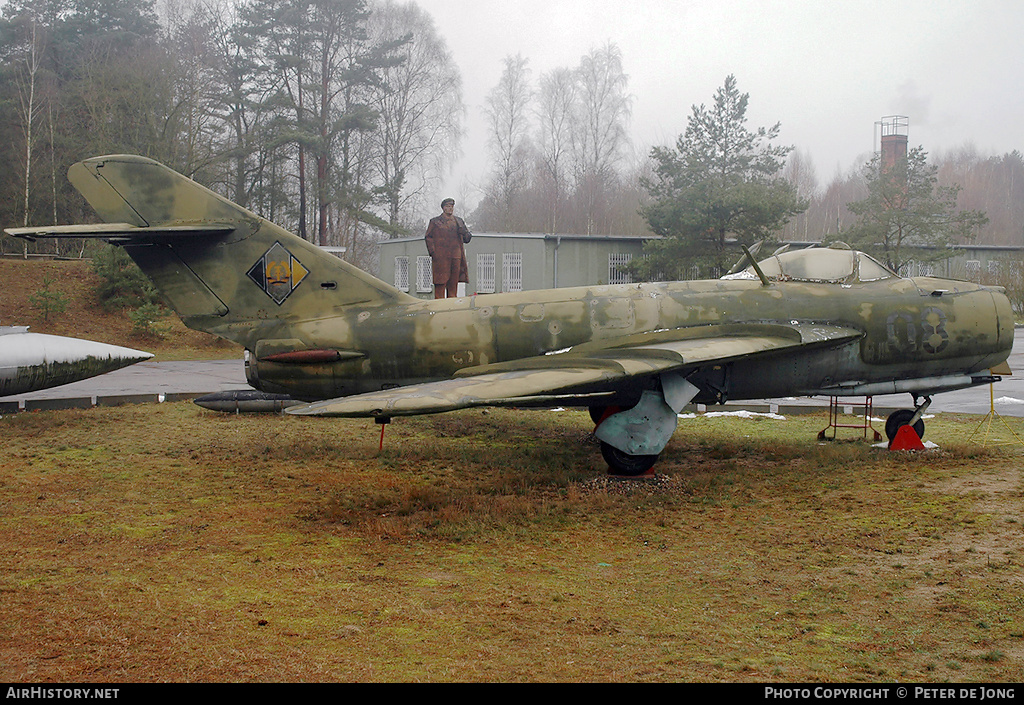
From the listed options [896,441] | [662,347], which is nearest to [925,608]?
[662,347]

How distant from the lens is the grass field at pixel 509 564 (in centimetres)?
407

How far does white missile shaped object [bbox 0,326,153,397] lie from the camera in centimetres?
1218

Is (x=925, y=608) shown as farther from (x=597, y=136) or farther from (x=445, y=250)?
(x=597, y=136)

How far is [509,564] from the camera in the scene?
19.2 feet

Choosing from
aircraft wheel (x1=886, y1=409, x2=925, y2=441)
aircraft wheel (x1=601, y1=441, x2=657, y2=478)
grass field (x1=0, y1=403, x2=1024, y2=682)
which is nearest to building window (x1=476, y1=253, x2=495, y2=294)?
grass field (x1=0, y1=403, x2=1024, y2=682)

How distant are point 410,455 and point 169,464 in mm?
3123

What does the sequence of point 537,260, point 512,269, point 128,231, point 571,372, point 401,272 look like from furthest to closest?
point 401,272 < point 512,269 < point 537,260 < point 128,231 < point 571,372

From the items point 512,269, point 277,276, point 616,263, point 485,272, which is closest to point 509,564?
point 277,276

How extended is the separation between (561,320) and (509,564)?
418cm

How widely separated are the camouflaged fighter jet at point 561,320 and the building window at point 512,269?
1109 inches

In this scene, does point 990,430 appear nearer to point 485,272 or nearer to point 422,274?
point 485,272

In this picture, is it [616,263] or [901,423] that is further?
[616,263]

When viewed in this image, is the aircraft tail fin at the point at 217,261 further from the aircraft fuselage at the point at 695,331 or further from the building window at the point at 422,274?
the building window at the point at 422,274

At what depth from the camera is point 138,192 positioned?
9969 mm
